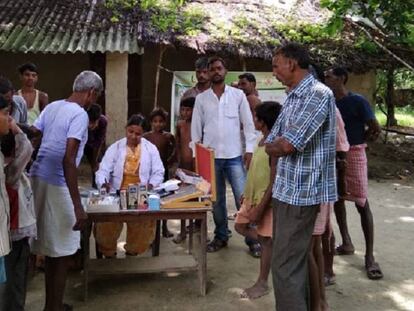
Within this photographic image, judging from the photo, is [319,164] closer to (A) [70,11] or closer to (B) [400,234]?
(B) [400,234]

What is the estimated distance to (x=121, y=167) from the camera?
172 inches

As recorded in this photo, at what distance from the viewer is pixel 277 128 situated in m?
3.03

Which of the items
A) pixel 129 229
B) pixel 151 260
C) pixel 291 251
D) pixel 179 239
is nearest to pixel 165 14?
pixel 179 239

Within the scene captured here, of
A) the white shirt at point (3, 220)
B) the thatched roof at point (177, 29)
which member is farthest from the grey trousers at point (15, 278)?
the thatched roof at point (177, 29)

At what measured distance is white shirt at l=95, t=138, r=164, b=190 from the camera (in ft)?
14.3

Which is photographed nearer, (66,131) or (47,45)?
(66,131)

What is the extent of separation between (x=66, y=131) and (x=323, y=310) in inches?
81.5

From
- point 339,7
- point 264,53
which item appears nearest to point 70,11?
point 264,53

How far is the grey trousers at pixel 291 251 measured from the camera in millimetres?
2912

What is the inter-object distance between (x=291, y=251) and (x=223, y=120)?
2115 mm

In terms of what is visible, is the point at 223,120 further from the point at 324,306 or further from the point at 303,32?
the point at 303,32

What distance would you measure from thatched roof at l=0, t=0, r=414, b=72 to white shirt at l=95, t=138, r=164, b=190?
429 centimetres

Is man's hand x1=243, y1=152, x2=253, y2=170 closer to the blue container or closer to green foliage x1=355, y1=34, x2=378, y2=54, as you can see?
the blue container

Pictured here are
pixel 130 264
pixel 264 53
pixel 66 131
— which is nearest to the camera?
pixel 66 131
